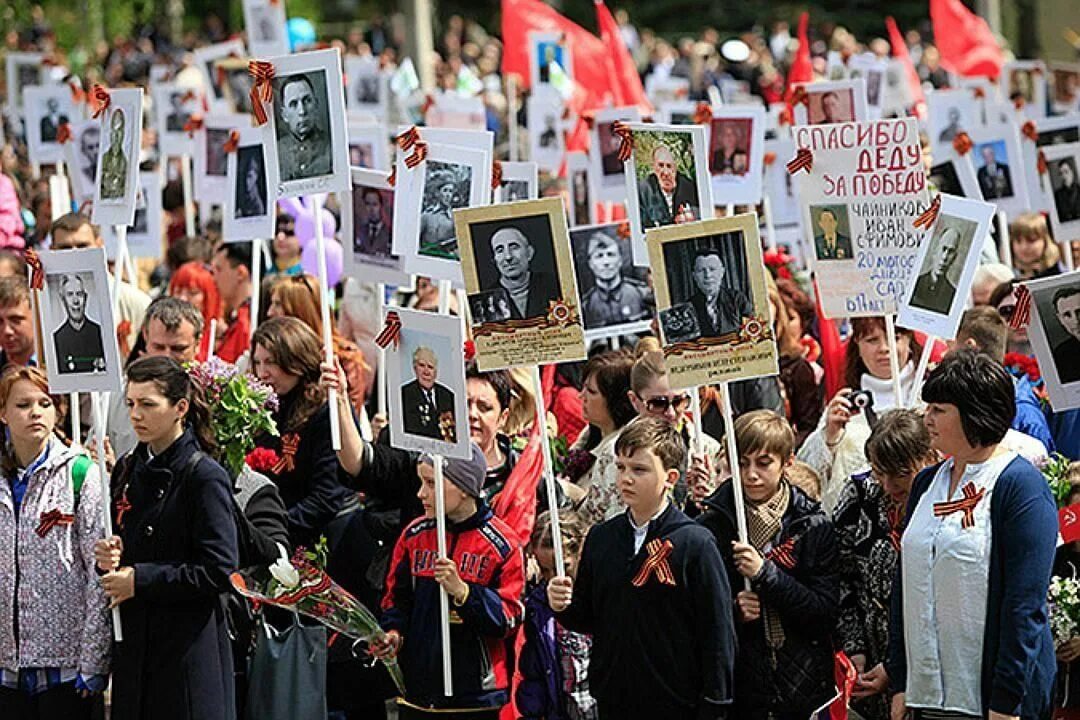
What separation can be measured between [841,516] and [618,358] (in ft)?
5.22

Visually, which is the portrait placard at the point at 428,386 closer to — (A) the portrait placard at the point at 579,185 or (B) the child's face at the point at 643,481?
(B) the child's face at the point at 643,481

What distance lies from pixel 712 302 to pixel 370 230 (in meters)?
2.89

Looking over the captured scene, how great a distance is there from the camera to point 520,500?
780cm

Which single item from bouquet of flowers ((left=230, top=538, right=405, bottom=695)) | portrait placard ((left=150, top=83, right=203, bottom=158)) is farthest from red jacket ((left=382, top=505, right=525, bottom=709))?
portrait placard ((left=150, top=83, right=203, bottom=158))

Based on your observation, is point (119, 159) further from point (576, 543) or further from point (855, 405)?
point (855, 405)

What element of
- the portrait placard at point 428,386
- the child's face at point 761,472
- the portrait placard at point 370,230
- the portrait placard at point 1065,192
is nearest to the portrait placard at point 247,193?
the portrait placard at point 370,230

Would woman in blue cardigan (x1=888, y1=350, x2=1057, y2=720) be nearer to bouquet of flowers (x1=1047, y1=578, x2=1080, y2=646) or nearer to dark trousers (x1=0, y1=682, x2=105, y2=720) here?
bouquet of flowers (x1=1047, y1=578, x2=1080, y2=646)

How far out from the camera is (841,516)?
281 inches

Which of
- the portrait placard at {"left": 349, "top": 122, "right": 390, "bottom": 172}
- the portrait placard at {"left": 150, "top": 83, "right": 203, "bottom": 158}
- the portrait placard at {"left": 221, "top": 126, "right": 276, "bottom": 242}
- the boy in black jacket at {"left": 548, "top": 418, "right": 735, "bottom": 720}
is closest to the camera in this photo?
the boy in black jacket at {"left": 548, "top": 418, "right": 735, "bottom": 720}

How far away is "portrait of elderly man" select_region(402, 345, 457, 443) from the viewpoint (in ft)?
24.2

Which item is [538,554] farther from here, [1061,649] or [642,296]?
[642,296]

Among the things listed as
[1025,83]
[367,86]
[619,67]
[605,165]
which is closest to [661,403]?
[605,165]

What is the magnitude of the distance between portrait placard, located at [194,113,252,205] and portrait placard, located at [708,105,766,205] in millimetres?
3039

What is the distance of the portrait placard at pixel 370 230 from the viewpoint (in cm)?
960
